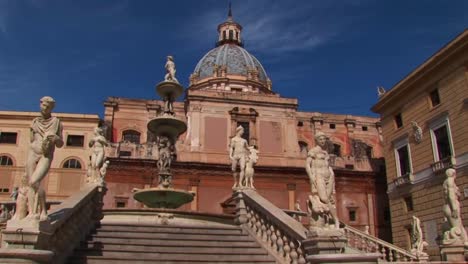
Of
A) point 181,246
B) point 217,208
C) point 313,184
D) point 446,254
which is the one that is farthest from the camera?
point 217,208

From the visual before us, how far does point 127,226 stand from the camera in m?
10.6

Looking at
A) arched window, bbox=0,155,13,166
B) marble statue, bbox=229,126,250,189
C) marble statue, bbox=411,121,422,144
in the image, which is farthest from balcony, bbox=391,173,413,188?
arched window, bbox=0,155,13,166

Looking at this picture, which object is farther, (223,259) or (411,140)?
(411,140)

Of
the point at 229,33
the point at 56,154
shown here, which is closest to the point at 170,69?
the point at 56,154

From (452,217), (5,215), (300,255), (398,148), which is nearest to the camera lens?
(300,255)

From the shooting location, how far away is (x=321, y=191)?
26.4 ft

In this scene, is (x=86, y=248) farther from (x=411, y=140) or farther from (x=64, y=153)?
(x=64, y=153)

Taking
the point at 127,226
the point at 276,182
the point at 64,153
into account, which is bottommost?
the point at 127,226

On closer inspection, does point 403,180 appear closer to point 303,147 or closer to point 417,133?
point 417,133

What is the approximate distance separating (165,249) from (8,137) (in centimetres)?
3183

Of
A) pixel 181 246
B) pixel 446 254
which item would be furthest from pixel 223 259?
pixel 446 254

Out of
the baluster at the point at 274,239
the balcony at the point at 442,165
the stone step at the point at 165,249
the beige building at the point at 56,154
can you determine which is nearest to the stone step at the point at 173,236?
the stone step at the point at 165,249

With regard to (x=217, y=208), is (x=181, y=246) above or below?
below

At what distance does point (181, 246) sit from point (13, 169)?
30065 millimetres
